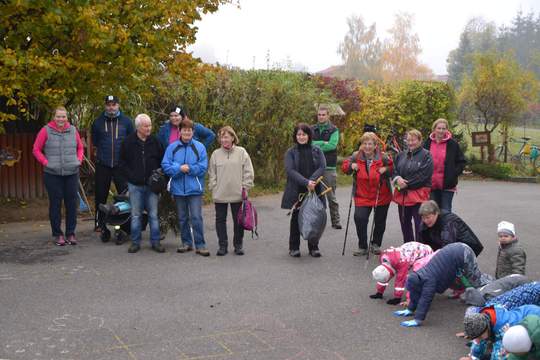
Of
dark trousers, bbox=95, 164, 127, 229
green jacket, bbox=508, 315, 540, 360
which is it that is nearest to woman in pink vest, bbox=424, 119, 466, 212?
green jacket, bbox=508, 315, 540, 360

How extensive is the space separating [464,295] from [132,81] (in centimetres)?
646

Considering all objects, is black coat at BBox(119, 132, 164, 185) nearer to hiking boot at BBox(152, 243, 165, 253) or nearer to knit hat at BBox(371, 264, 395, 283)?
hiking boot at BBox(152, 243, 165, 253)

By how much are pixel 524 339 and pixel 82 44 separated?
7.74m

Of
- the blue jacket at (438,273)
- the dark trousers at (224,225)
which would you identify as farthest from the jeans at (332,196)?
the blue jacket at (438,273)

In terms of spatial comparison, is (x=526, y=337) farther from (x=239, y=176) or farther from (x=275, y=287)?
(x=239, y=176)

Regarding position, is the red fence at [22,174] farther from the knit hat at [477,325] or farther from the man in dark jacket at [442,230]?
the knit hat at [477,325]

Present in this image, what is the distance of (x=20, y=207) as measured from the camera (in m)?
11.9

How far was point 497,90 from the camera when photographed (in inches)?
820

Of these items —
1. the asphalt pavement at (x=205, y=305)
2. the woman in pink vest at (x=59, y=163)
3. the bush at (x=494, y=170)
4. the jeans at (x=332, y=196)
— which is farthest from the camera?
the bush at (x=494, y=170)

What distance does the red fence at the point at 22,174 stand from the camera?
40.0 ft

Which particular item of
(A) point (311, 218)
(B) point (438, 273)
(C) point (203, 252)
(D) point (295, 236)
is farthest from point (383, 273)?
(C) point (203, 252)

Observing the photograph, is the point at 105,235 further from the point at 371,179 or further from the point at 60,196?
the point at 371,179

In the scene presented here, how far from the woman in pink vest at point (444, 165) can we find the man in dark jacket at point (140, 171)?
3608mm

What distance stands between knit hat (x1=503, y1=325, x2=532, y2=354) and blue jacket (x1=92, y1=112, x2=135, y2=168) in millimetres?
6319
